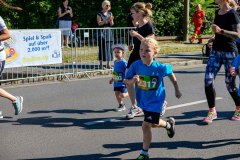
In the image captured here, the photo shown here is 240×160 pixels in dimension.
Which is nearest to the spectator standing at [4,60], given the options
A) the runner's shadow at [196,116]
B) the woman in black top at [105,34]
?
the runner's shadow at [196,116]

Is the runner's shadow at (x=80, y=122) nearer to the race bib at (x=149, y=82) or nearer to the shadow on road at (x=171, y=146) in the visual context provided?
the shadow on road at (x=171, y=146)

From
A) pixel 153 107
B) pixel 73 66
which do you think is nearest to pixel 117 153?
→ pixel 153 107

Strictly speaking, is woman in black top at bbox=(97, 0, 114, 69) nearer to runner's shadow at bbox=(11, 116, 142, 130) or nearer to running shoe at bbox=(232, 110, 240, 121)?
runner's shadow at bbox=(11, 116, 142, 130)

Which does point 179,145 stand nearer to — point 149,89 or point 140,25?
point 149,89

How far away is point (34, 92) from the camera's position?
9781 mm

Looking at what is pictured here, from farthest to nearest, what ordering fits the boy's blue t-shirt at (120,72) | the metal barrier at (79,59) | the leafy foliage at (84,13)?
the leafy foliage at (84,13), the metal barrier at (79,59), the boy's blue t-shirt at (120,72)

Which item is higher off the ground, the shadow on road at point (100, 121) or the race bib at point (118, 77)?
the race bib at point (118, 77)

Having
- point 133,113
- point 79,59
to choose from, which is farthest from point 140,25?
point 79,59

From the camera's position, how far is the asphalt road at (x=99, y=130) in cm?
548

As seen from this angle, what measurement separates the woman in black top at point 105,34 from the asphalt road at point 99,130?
298 centimetres

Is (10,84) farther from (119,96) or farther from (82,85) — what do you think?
(119,96)

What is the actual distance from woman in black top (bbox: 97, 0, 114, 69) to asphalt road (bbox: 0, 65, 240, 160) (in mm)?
2975

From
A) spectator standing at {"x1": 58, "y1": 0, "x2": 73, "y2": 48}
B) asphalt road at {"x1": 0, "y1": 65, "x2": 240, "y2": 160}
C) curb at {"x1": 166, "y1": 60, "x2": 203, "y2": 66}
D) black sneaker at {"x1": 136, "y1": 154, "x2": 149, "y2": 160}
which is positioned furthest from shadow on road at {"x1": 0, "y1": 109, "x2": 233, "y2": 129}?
spectator standing at {"x1": 58, "y1": 0, "x2": 73, "y2": 48}

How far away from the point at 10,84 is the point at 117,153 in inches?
239
